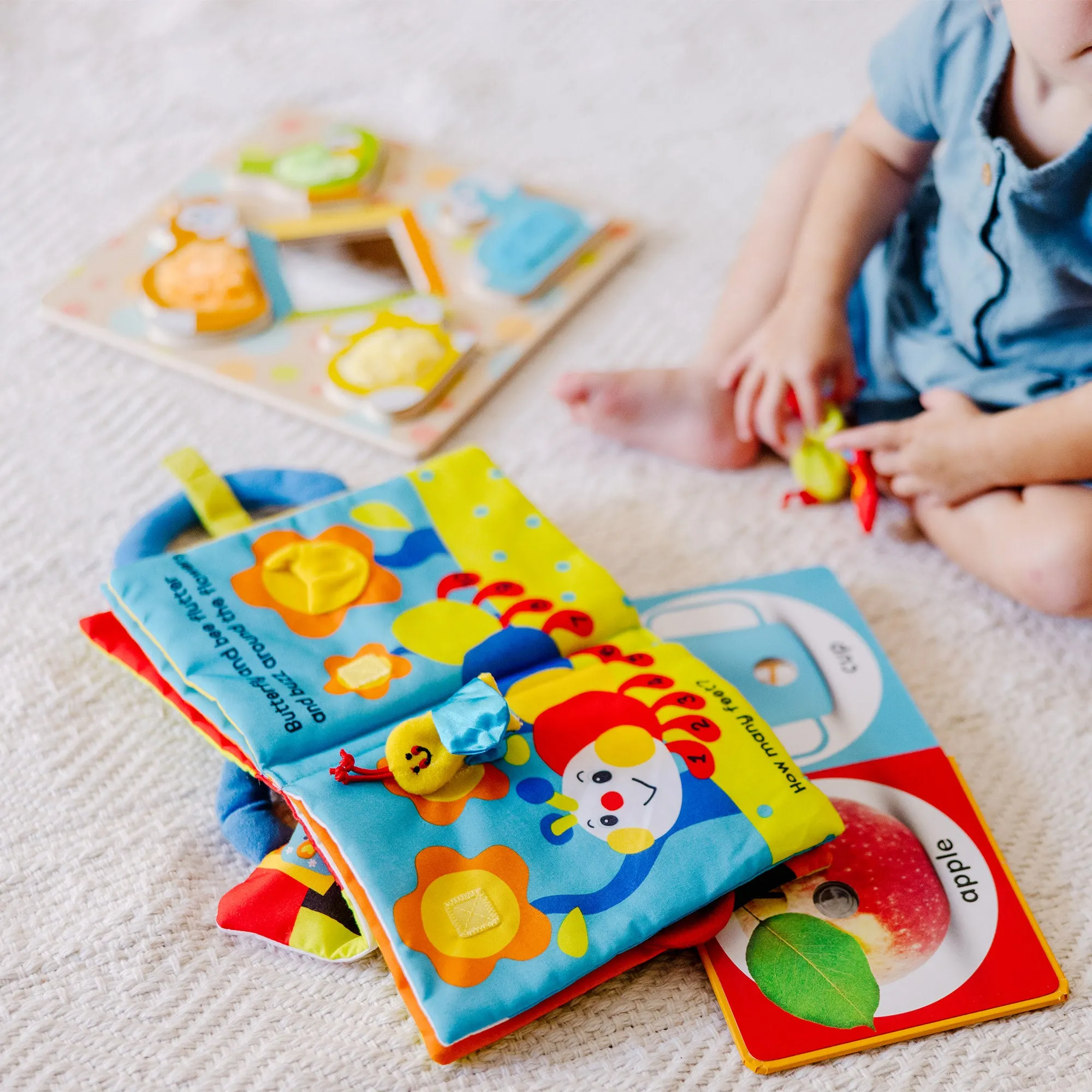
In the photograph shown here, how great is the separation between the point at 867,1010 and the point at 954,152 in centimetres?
51

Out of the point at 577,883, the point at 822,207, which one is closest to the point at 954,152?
the point at 822,207

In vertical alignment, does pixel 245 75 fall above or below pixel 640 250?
above

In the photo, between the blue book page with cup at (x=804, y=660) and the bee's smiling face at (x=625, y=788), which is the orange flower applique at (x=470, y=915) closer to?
the bee's smiling face at (x=625, y=788)

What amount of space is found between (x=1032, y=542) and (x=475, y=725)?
1.18 ft

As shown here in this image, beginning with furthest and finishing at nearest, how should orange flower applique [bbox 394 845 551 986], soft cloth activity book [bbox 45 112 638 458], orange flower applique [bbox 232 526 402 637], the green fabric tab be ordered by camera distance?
soft cloth activity book [bbox 45 112 638 458] → the green fabric tab → orange flower applique [bbox 232 526 402 637] → orange flower applique [bbox 394 845 551 986]

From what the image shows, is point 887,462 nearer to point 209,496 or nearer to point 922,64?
point 922,64

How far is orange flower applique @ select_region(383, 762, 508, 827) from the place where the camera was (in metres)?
0.58

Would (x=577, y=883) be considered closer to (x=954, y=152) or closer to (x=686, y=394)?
(x=686, y=394)

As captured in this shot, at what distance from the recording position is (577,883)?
562 millimetres

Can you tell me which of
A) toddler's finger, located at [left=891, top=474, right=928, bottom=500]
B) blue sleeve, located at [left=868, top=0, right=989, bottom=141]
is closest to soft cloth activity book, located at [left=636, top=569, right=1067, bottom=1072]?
toddler's finger, located at [left=891, top=474, right=928, bottom=500]

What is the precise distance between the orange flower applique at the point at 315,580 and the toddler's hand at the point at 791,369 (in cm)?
29

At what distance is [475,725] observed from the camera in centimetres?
59

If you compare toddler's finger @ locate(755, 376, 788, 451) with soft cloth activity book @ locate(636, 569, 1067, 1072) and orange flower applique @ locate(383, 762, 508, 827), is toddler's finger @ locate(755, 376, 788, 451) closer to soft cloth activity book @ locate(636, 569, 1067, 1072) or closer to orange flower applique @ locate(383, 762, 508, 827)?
soft cloth activity book @ locate(636, 569, 1067, 1072)

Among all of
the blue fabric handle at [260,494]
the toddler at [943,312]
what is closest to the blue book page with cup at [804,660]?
the toddler at [943,312]
